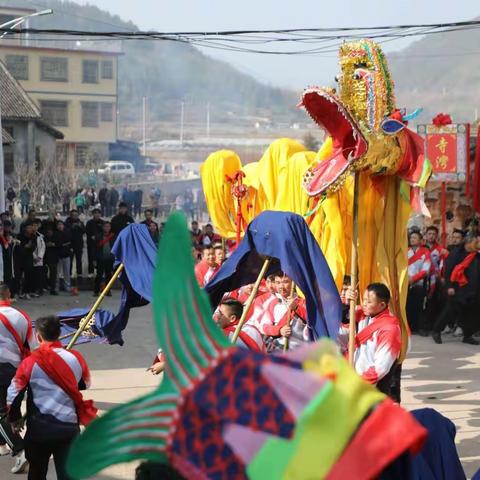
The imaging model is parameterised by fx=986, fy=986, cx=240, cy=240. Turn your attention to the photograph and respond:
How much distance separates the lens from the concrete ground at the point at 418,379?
8.05 metres

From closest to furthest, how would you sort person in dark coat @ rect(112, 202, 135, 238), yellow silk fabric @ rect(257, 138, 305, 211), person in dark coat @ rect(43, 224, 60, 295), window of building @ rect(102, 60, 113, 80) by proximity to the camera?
yellow silk fabric @ rect(257, 138, 305, 211)
person in dark coat @ rect(43, 224, 60, 295)
person in dark coat @ rect(112, 202, 135, 238)
window of building @ rect(102, 60, 113, 80)

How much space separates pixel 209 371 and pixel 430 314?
425 inches

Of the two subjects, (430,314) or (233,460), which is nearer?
(233,460)

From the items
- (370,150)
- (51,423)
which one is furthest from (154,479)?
(370,150)

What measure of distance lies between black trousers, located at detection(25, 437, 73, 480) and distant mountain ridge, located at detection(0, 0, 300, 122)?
166 feet

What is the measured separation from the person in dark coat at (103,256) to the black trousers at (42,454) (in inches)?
420

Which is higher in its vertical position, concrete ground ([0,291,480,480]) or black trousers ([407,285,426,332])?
black trousers ([407,285,426,332])

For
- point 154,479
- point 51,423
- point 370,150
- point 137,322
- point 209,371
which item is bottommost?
point 137,322

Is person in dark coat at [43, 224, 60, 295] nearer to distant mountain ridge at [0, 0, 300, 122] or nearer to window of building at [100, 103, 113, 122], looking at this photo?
window of building at [100, 103, 113, 122]

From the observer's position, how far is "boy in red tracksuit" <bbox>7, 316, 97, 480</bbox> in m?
5.69

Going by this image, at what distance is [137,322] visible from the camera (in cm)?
1402

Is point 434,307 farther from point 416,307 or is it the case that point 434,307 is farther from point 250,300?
point 250,300

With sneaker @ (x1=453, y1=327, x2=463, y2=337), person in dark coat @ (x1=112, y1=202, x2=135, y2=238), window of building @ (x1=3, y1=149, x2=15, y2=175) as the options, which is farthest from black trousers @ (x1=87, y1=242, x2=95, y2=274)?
window of building @ (x1=3, y1=149, x2=15, y2=175)

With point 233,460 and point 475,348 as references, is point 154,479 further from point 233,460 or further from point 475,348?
→ point 475,348
